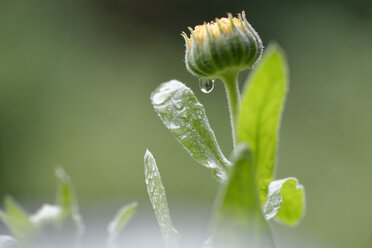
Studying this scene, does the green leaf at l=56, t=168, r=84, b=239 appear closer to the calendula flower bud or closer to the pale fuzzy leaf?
the pale fuzzy leaf

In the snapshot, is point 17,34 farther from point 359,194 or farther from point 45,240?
point 45,240

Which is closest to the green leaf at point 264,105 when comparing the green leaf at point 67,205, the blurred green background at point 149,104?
the green leaf at point 67,205

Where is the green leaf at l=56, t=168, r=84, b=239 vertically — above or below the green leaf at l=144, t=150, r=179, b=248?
above

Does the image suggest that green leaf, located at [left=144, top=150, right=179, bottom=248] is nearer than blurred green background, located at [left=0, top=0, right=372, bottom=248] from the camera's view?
Yes

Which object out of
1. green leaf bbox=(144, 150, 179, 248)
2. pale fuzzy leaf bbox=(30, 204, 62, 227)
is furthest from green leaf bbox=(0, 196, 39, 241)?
green leaf bbox=(144, 150, 179, 248)

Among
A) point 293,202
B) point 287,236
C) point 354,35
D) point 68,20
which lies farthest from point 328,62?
point 293,202
